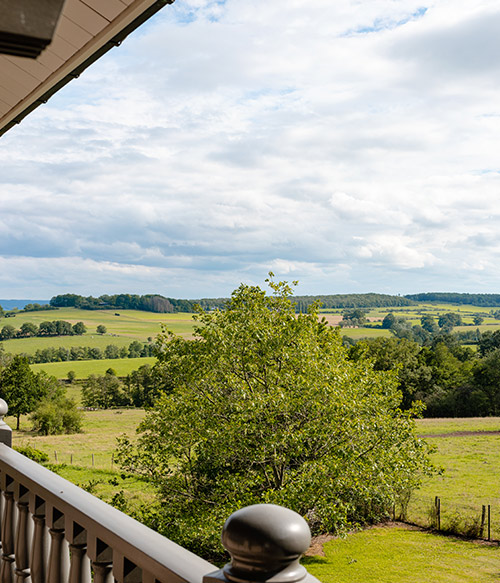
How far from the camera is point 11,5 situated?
383mm

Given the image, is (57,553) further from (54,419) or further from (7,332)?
(7,332)

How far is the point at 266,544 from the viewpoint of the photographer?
54 centimetres

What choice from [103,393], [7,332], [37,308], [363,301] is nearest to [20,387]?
[103,393]

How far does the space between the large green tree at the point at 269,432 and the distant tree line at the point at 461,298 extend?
40.5 meters

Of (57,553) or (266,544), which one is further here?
(57,553)

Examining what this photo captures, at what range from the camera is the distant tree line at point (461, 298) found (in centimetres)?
4912

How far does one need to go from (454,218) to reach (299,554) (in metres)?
123

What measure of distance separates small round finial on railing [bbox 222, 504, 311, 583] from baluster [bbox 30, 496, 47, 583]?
3.01ft

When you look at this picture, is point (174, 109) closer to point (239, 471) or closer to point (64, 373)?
point (64, 373)

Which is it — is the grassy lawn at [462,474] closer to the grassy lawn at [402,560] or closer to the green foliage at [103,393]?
the grassy lawn at [402,560]

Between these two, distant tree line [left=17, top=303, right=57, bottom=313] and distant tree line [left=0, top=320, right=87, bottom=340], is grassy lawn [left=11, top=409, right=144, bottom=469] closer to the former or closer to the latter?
distant tree line [left=0, top=320, right=87, bottom=340]

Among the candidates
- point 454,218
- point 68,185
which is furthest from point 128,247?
point 454,218

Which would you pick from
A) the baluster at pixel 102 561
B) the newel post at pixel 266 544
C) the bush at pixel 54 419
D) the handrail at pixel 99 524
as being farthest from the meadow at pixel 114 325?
the newel post at pixel 266 544

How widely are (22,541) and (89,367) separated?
115 ft
